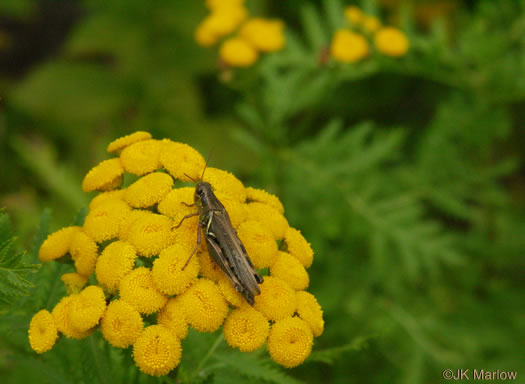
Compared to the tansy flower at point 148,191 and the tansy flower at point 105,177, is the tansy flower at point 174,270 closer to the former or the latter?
the tansy flower at point 148,191

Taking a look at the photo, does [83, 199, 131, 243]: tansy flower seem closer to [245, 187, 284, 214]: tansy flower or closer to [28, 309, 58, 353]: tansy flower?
[28, 309, 58, 353]: tansy flower

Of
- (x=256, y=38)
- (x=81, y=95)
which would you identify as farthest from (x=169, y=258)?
(x=81, y=95)

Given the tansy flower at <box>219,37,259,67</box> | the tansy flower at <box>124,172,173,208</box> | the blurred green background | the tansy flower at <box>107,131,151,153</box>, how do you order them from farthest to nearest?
1. the blurred green background
2. the tansy flower at <box>219,37,259,67</box>
3. the tansy flower at <box>107,131,151,153</box>
4. the tansy flower at <box>124,172,173,208</box>

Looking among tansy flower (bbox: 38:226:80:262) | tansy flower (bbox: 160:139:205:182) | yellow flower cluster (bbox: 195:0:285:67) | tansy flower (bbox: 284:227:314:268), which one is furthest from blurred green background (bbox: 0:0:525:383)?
tansy flower (bbox: 160:139:205:182)

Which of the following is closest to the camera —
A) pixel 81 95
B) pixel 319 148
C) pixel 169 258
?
pixel 169 258

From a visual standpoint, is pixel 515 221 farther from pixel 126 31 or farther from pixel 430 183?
pixel 126 31

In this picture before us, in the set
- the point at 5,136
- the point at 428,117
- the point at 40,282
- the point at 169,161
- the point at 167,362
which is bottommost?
the point at 167,362
